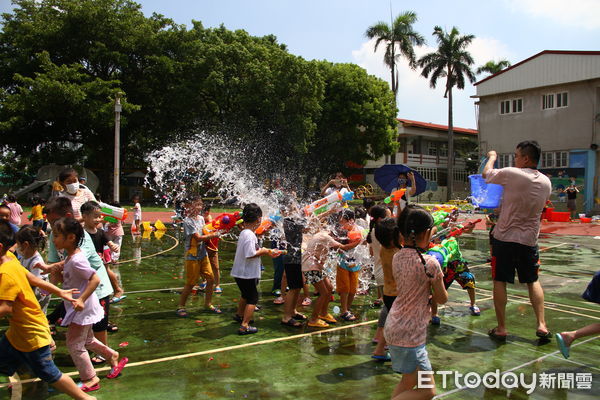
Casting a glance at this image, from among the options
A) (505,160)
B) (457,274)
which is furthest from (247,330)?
(505,160)

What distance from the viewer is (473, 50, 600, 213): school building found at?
29562 mm

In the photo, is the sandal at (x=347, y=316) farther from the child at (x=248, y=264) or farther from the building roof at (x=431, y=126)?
the building roof at (x=431, y=126)

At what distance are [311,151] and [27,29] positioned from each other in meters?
20.5

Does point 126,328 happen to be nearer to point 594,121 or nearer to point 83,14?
point 83,14

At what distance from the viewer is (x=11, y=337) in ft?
11.4

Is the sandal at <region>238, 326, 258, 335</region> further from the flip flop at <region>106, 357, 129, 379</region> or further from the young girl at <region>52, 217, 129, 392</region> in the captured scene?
the young girl at <region>52, 217, 129, 392</region>

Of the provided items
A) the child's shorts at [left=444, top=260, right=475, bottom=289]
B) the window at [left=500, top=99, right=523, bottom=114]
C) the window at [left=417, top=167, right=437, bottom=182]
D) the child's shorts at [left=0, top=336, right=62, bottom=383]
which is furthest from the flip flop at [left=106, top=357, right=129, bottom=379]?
the window at [left=417, top=167, right=437, bottom=182]

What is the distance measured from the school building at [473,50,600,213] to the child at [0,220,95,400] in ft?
97.9

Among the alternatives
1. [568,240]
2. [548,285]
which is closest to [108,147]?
[568,240]

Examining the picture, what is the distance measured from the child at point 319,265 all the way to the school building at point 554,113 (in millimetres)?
26645

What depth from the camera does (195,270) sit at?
6508mm

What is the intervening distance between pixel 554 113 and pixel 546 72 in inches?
109

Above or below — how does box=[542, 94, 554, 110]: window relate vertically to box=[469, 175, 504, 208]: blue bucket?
above

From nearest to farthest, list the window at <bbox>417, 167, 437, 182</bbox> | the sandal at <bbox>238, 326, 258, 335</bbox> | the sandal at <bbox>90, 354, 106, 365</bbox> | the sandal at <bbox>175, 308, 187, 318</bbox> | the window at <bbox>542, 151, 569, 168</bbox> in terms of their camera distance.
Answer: the sandal at <bbox>90, 354, 106, 365</bbox> → the sandal at <bbox>238, 326, 258, 335</bbox> → the sandal at <bbox>175, 308, 187, 318</bbox> → the window at <bbox>542, 151, 569, 168</bbox> → the window at <bbox>417, 167, 437, 182</bbox>
